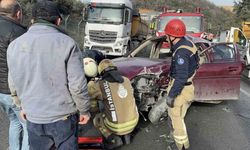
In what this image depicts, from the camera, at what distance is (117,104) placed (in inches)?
193

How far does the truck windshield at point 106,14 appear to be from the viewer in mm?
16750

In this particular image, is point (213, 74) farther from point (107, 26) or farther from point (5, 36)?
point (107, 26)

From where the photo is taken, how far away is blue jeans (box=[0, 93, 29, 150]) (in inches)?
148

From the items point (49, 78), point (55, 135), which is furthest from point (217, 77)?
point (49, 78)

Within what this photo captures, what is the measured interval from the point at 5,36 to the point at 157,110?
3.10 m

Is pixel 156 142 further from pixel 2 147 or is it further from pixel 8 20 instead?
pixel 8 20

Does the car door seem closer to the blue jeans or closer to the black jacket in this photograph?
the blue jeans

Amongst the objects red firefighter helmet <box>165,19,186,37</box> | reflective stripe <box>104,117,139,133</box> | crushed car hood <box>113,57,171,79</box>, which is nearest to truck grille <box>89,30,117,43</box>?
crushed car hood <box>113,57,171,79</box>

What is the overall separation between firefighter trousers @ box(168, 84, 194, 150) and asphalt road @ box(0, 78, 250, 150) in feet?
1.29


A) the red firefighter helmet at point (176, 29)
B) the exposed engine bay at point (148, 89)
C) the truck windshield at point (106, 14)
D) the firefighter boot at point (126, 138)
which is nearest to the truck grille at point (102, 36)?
the truck windshield at point (106, 14)

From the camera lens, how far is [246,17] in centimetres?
4369

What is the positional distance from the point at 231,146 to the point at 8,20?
3617 millimetres

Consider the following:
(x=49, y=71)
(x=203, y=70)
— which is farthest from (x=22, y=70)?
(x=203, y=70)

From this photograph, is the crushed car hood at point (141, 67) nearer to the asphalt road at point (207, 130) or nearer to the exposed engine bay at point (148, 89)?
the exposed engine bay at point (148, 89)
